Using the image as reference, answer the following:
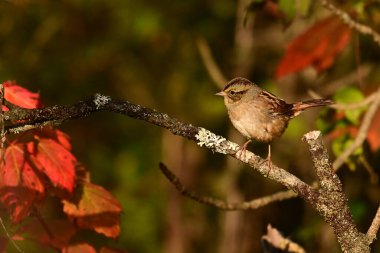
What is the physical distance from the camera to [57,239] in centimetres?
311

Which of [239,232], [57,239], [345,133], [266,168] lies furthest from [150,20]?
[266,168]

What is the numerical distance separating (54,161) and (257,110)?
56.6 inches

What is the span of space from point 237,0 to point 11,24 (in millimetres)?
2508

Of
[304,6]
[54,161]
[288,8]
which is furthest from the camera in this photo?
[304,6]

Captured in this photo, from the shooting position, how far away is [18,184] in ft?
9.39

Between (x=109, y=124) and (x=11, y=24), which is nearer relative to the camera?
(x=11, y=24)

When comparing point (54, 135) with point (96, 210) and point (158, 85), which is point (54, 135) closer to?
point (96, 210)

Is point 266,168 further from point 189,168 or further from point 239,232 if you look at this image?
point 189,168

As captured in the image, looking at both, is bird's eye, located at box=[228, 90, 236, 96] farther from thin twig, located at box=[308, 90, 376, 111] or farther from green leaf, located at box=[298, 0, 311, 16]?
green leaf, located at box=[298, 0, 311, 16]

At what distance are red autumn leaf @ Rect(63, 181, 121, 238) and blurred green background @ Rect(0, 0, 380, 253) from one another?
357cm

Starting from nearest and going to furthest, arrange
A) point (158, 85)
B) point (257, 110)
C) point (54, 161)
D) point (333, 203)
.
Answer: point (333, 203) → point (54, 161) → point (257, 110) → point (158, 85)

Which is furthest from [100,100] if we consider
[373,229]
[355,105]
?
[355,105]

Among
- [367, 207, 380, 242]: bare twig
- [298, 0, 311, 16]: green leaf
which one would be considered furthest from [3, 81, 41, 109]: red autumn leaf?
[298, 0, 311, 16]: green leaf

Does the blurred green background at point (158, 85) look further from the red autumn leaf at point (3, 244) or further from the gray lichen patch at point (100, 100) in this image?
the gray lichen patch at point (100, 100)
